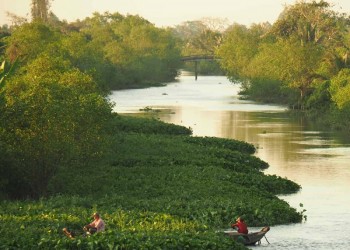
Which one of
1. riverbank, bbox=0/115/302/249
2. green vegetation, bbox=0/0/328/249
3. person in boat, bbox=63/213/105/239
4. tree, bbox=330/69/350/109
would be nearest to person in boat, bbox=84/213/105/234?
person in boat, bbox=63/213/105/239

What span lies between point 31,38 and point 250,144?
4972 centimetres

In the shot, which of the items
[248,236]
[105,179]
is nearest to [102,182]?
[105,179]

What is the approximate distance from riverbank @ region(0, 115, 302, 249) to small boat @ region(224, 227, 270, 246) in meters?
0.82

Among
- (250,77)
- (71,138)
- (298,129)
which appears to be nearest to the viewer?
(71,138)

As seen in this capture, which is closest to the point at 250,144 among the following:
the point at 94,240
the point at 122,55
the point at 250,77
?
the point at 94,240

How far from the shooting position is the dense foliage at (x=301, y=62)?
10125 cm

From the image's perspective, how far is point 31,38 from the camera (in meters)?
115

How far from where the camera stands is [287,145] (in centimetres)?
7731

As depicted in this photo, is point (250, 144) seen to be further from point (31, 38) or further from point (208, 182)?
point (31, 38)

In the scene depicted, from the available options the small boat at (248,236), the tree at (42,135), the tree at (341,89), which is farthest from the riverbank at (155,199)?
the tree at (341,89)

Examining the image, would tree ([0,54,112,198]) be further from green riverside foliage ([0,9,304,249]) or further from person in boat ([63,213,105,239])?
person in boat ([63,213,105,239])

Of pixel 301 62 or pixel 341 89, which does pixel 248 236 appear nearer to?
pixel 341 89

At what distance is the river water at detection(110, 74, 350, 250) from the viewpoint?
41969mm

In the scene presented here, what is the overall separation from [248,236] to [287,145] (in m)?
40.8
